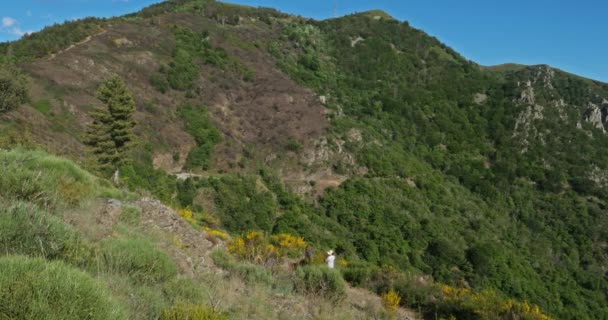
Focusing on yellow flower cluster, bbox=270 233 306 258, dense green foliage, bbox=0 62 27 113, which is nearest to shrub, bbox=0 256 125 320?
yellow flower cluster, bbox=270 233 306 258

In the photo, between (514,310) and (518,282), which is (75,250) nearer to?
(514,310)

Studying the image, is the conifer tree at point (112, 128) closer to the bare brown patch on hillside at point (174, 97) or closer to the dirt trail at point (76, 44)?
the bare brown patch on hillside at point (174, 97)

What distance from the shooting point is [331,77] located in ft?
197

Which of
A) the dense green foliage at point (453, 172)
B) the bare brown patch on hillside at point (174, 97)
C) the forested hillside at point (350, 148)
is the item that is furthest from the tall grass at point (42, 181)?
the dense green foliage at point (453, 172)

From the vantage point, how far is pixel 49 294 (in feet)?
8.07

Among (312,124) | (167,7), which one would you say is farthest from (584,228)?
(167,7)

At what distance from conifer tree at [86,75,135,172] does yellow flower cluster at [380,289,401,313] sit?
15.6 meters

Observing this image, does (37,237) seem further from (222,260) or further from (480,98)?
(480,98)

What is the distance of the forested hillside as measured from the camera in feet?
86.6

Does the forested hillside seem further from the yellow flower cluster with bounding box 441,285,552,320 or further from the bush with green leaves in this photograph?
the bush with green leaves

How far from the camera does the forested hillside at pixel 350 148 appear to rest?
26391 mm

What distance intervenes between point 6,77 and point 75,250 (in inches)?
831

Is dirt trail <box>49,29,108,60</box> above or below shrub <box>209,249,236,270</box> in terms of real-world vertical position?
above

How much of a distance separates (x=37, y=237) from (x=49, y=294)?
1463 millimetres
